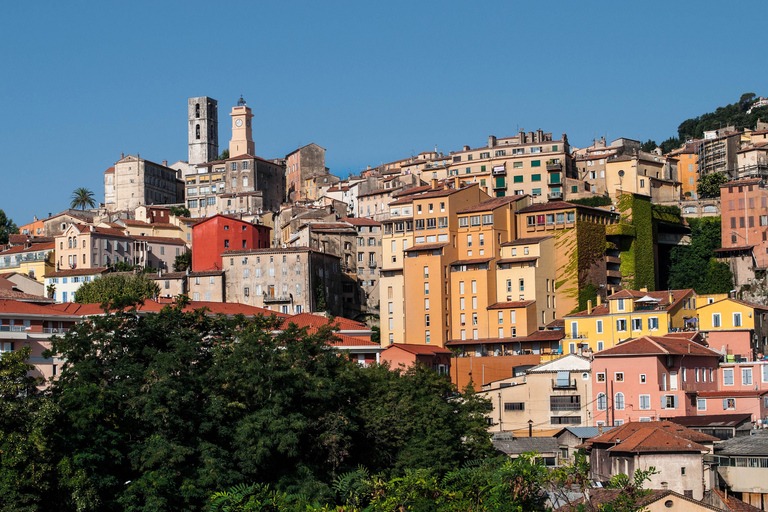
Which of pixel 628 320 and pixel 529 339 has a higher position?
pixel 628 320

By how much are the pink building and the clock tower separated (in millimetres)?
103867

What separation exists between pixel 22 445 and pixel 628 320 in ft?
162

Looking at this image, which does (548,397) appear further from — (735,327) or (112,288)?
(112,288)

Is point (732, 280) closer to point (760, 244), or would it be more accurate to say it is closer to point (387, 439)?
point (760, 244)

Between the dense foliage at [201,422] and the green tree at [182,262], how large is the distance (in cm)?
6544

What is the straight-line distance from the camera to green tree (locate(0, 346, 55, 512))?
3841cm

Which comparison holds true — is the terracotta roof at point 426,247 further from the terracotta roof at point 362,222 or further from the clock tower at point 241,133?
the clock tower at point 241,133

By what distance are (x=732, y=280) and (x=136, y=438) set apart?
6694 centimetres

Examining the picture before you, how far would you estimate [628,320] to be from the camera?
77.1m

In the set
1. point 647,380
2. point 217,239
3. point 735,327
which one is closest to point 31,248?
point 217,239

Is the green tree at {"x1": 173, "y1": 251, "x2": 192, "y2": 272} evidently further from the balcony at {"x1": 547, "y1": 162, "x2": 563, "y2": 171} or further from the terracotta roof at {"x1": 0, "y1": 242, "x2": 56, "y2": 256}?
the balcony at {"x1": 547, "y1": 162, "x2": 563, "y2": 171}

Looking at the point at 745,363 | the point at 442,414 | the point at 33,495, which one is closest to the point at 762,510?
the point at 442,414

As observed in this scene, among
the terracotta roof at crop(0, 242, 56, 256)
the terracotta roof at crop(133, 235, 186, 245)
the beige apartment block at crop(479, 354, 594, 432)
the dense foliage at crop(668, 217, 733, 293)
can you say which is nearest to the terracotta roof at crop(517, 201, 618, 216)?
the dense foliage at crop(668, 217, 733, 293)

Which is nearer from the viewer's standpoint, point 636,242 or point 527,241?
point 527,241
